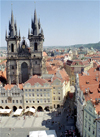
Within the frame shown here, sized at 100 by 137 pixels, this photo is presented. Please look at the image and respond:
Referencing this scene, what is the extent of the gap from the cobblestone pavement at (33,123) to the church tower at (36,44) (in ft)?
87.7

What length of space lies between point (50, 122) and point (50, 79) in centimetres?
2110

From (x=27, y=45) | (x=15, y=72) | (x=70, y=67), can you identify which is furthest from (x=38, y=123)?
(x=70, y=67)

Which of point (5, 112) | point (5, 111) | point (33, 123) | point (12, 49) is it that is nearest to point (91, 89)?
point (33, 123)

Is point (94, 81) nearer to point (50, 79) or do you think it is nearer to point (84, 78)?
point (84, 78)

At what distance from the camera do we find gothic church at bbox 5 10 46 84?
87625mm

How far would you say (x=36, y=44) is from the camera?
8800 cm

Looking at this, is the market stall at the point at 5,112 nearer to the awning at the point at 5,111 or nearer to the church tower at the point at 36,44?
the awning at the point at 5,111

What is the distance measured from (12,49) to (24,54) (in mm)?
6719

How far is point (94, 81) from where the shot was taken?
6047 cm

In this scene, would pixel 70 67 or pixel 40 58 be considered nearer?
pixel 40 58

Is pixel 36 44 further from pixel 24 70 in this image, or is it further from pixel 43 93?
pixel 43 93

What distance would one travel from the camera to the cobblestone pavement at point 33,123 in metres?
57.9

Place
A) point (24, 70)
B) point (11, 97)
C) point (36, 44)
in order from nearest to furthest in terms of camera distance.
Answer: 1. point (11, 97)
2. point (36, 44)
3. point (24, 70)

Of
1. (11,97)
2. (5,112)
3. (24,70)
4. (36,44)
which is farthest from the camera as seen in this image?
(24,70)
